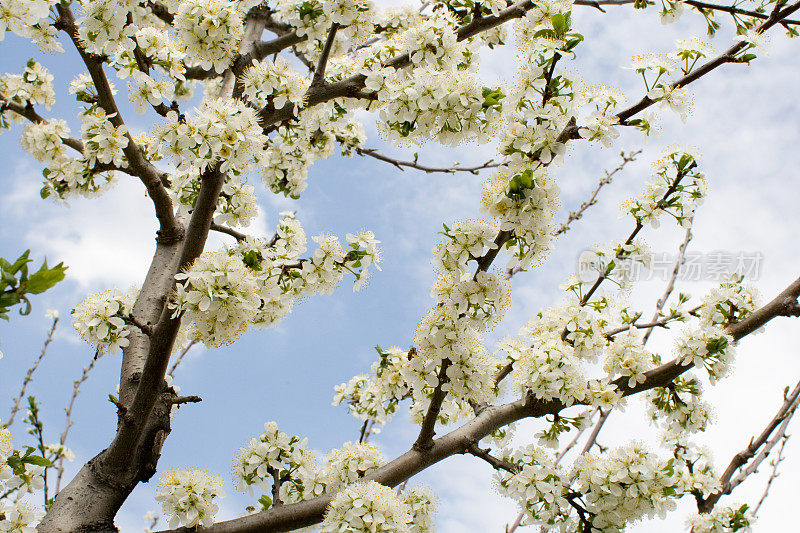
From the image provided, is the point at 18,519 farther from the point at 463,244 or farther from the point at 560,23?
the point at 560,23

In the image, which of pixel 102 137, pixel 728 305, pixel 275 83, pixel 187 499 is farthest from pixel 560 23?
pixel 187 499

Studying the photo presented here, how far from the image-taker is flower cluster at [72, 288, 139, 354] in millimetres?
3456

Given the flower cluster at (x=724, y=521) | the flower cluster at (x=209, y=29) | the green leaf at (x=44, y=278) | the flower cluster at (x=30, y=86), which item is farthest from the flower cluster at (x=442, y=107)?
the flower cluster at (x=30, y=86)

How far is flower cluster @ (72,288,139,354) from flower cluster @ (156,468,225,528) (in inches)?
37.1

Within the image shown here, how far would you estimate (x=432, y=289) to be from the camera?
10.5 feet

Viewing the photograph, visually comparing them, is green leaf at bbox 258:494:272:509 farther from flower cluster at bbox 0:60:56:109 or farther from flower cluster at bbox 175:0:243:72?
flower cluster at bbox 0:60:56:109

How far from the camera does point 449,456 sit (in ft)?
11.8

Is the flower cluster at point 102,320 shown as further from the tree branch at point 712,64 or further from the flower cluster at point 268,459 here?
the tree branch at point 712,64

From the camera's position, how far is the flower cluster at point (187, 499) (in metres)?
3.25

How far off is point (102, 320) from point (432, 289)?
197 cm

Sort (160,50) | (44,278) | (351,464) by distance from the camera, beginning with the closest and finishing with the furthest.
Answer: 1. (44,278)
2. (351,464)
3. (160,50)

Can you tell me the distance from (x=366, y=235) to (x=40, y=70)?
3430 millimetres

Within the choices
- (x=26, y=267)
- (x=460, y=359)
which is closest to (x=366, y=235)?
(x=460, y=359)

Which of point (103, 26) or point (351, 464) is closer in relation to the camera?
point (103, 26)
